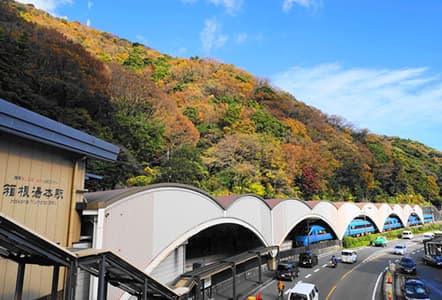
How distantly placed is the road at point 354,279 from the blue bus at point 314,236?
240 centimetres

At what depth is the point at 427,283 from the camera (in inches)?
842

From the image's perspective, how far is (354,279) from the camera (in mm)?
21938

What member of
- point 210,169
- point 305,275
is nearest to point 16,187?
point 305,275

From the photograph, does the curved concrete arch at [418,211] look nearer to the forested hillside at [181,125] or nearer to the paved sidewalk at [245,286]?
the forested hillside at [181,125]

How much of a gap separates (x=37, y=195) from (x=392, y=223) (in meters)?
63.7

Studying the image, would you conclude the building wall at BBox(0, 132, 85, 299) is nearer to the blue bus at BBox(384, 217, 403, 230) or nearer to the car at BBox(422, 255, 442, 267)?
the car at BBox(422, 255, 442, 267)

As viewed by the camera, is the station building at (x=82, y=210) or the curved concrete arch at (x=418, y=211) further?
the curved concrete arch at (x=418, y=211)

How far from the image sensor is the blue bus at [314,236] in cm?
3356

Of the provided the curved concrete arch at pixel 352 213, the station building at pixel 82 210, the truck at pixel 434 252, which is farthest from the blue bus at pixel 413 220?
the station building at pixel 82 210

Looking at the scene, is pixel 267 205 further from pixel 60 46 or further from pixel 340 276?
pixel 60 46

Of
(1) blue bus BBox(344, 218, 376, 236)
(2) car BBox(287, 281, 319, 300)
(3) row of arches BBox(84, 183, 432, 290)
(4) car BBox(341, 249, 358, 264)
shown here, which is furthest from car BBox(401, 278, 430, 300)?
(1) blue bus BBox(344, 218, 376, 236)

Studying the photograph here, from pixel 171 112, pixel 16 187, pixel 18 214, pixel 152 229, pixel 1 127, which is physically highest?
pixel 171 112

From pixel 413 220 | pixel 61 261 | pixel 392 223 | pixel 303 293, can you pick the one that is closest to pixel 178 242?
pixel 303 293

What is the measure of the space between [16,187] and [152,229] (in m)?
5.53
